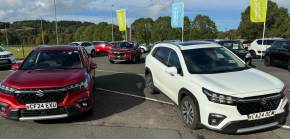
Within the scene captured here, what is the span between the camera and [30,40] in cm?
10112

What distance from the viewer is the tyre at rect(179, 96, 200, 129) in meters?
5.20

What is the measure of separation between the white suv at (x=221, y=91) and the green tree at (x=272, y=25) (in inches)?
2141

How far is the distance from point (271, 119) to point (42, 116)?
422 cm

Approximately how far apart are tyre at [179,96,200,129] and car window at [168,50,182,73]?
2.55 feet

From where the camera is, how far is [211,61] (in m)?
6.25

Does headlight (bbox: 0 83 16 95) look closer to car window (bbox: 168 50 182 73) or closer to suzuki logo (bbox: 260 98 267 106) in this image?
car window (bbox: 168 50 182 73)

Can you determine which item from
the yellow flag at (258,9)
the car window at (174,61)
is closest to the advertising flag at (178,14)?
the yellow flag at (258,9)

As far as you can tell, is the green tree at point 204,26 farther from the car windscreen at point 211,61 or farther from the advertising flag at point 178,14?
the car windscreen at point 211,61

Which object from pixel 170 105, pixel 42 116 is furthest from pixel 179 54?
pixel 42 116

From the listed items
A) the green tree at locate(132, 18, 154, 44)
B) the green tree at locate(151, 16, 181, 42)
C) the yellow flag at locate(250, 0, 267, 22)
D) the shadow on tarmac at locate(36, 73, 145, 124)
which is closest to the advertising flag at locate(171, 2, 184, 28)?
the yellow flag at locate(250, 0, 267, 22)

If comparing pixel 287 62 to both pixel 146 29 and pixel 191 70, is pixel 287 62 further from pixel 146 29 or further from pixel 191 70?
pixel 146 29

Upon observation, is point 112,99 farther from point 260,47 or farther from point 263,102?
point 260,47

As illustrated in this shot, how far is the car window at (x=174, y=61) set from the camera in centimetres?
627

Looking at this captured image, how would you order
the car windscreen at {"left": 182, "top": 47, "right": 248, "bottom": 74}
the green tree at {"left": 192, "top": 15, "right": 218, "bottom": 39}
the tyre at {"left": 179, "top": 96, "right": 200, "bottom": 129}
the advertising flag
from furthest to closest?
the green tree at {"left": 192, "top": 15, "right": 218, "bottom": 39}
the advertising flag
the car windscreen at {"left": 182, "top": 47, "right": 248, "bottom": 74}
the tyre at {"left": 179, "top": 96, "right": 200, "bottom": 129}
